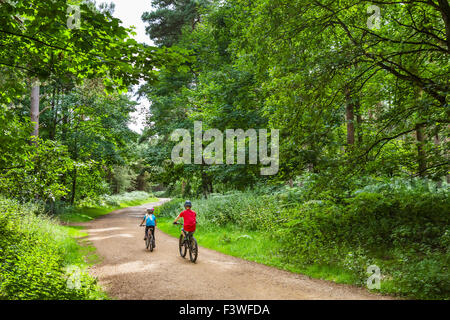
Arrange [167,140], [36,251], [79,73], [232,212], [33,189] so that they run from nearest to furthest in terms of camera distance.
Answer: [79,73] → [36,251] → [33,189] → [232,212] → [167,140]

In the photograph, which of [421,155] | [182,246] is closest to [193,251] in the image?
[182,246]

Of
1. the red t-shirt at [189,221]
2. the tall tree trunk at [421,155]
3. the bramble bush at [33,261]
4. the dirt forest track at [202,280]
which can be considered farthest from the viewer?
the red t-shirt at [189,221]

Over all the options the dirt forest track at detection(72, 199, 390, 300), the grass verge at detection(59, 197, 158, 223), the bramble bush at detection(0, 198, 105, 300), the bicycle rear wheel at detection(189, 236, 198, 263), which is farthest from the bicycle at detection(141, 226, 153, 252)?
the grass verge at detection(59, 197, 158, 223)

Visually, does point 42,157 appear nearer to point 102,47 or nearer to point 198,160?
point 102,47

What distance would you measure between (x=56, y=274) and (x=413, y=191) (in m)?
10.3

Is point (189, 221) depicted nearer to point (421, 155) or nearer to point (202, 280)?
point (202, 280)

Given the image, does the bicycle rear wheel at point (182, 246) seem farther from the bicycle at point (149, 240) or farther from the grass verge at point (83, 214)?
the grass verge at point (83, 214)

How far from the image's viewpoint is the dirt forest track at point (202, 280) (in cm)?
605

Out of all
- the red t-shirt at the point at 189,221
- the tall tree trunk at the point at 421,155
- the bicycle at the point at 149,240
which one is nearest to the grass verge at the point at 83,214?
the bicycle at the point at 149,240

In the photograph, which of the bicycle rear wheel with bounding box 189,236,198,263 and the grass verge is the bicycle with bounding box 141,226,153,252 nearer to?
the bicycle rear wheel with bounding box 189,236,198,263

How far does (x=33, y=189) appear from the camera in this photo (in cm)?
977
